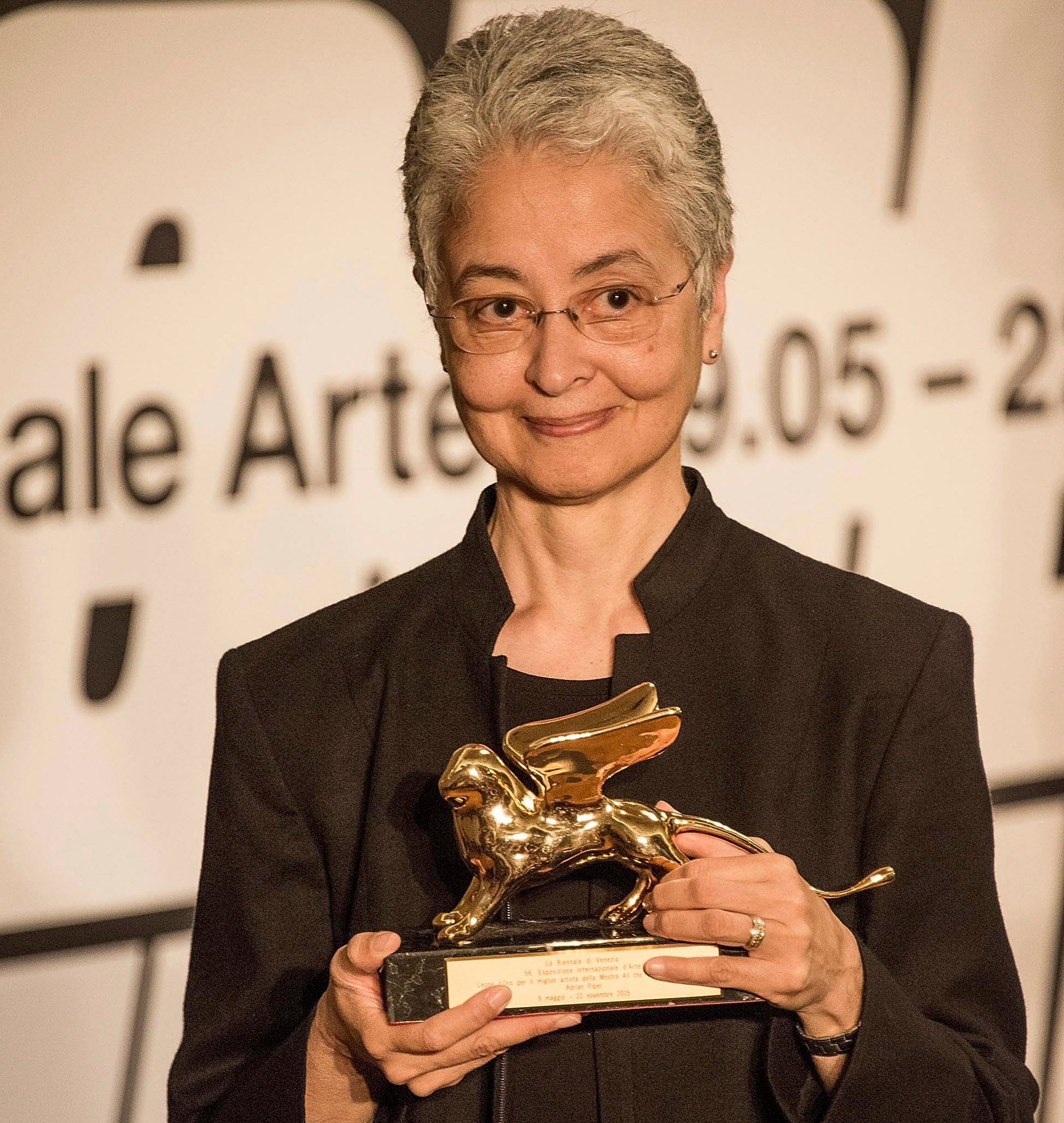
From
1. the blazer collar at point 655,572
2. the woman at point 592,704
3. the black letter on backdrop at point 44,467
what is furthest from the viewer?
the black letter on backdrop at point 44,467

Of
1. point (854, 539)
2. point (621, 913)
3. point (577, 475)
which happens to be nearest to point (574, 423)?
point (577, 475)

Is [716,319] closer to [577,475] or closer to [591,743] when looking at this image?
[577,475]

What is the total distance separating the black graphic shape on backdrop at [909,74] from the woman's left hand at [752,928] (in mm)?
1742

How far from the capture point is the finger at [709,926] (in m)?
1.00

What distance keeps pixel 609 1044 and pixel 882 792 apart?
29cm

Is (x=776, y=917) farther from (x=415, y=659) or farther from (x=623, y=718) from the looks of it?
(x=415, y=659)

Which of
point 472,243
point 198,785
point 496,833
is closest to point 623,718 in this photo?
point 496,833

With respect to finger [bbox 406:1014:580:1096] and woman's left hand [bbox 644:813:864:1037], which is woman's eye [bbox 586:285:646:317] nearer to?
woman's left hand [bbox 644:813:864:1037]

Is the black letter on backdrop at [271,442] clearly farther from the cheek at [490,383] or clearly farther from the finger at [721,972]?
the finger at [721,972]

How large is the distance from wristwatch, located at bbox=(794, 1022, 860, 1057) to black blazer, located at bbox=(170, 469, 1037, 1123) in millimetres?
22

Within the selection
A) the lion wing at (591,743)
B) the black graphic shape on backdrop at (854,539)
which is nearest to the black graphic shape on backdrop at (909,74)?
the black graphic shape on backdrop at (854,539)

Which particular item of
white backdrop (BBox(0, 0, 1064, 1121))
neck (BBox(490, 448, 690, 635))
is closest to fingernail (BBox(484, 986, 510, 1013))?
neck (BBox(490, 448, 690, 635))

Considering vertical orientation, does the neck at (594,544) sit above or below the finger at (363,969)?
above

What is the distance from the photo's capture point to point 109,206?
2.18 m
